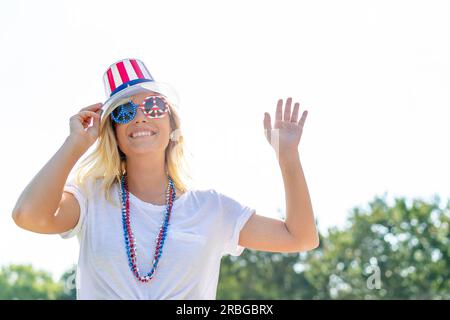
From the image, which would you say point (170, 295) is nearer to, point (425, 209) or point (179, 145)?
point (179, 145)

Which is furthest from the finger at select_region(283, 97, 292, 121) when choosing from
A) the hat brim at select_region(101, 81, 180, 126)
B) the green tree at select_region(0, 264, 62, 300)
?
the green tree at select_region(0, 264, 62, 300)

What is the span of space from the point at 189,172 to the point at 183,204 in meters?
0.28

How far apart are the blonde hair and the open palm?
0.48 m

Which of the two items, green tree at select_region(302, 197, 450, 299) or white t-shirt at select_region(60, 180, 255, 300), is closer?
white t-shirt at select_region(60, 180, 255, 300)

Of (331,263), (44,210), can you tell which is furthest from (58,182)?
(331,263)

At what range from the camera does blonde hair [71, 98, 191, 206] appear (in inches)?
166

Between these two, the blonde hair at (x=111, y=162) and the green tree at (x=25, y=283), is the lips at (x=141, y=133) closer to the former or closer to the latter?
the blonde hair at (x=111, y=162)

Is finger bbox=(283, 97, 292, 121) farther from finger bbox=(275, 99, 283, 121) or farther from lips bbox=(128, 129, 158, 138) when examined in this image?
lips bbox=(128, 129, 158, 138)

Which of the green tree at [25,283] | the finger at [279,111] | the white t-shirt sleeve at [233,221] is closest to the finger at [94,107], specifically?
the white t-shirt sleeve at [233,221]

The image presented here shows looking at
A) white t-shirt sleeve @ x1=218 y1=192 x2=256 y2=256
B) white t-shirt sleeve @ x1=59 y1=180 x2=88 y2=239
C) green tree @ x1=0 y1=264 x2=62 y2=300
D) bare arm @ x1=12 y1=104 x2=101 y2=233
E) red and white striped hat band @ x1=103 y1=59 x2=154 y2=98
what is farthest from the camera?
green tree @ x1=0 y1=264 x2=62 y2=300

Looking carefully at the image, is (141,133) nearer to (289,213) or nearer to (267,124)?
(267,124)

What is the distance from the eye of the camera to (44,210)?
3.79 meters

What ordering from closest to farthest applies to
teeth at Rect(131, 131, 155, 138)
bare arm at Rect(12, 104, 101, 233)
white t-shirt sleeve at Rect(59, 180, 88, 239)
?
bare arm at Rect(12, 104, 101, 233) → white t-shirt sleeve at Rect(59, 180, 88, 239) → teeth at Rect(131, 131, 155, 138)

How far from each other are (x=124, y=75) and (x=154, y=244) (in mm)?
942
